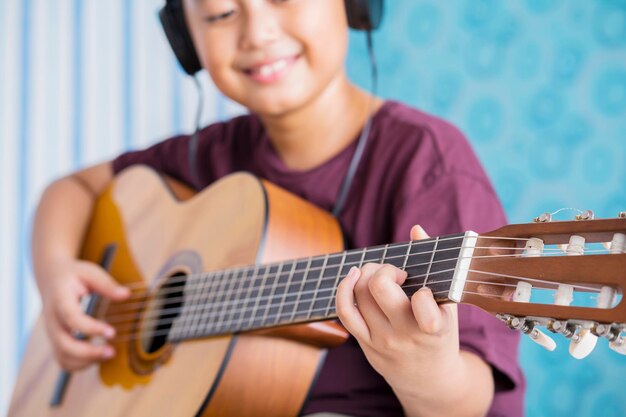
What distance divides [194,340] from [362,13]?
52cm

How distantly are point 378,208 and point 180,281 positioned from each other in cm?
31

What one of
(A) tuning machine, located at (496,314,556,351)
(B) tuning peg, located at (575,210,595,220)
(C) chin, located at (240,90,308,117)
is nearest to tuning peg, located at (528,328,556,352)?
(A) tuning machine, located at (496,314,556,351)

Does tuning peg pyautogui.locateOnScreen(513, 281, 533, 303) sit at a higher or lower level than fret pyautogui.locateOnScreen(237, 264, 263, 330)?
higher

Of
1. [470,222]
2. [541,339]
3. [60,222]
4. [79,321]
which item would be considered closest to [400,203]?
[470,222]

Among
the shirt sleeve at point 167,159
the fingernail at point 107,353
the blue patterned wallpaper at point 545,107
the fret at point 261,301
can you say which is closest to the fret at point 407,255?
the fret at point 261,301

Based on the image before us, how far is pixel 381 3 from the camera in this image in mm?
1169

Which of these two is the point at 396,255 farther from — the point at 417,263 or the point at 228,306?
the point at 228,306

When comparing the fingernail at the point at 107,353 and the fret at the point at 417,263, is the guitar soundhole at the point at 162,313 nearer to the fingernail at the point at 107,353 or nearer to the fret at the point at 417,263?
the fingernail at the point at 107,353

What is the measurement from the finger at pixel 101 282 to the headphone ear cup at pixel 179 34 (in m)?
0.37

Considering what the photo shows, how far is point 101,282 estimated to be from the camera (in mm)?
1240

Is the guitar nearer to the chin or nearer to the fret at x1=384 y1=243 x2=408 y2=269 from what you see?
the fret at x1=384 y1=243 x2=408 y2=269

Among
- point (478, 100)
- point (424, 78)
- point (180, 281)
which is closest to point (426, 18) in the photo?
point (424, 78)

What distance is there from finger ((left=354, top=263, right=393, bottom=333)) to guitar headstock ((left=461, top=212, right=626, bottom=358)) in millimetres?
104

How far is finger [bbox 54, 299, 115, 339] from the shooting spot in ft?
3.90
